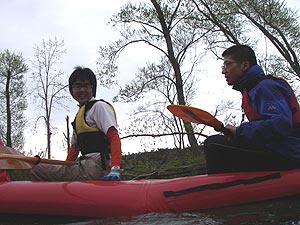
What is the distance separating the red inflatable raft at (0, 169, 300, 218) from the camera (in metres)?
2.98

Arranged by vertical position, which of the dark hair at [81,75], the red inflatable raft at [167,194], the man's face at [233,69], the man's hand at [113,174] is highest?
the dark hair at [81,75]

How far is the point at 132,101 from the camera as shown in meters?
14.5

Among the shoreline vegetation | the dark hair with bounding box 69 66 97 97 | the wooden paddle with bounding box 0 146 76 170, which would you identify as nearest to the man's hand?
the wooden paddle with bounding box 0 146 76 170

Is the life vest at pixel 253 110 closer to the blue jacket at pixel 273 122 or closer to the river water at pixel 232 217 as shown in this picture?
the blue jacket at pixel 273 122

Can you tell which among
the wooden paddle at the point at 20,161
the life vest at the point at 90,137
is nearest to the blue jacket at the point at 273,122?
the life vest at the point at 90,137

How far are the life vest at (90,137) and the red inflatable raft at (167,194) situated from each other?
1.46 ft

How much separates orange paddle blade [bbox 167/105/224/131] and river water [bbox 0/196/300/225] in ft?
1.93

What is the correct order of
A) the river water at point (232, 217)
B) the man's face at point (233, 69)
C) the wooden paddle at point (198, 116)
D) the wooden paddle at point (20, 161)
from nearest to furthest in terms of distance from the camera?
the river water at point (232, 217) < the wooden paddle at point (198, 116) < the man's face at point (233, 69) < the wooden paddle at point (20, 161)

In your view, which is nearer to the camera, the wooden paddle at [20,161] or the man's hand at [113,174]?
the man's hand at [113,174]

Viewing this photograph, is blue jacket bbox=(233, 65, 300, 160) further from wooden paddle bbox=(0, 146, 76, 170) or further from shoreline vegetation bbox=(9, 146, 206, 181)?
shoreline vegetation bbox=(9, 146, 206, 181)

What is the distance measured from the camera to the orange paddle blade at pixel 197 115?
3146 millimetres

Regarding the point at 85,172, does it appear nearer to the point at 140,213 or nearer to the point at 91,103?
the point at 91,103

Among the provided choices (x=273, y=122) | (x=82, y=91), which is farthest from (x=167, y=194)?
(x=82, y=91)

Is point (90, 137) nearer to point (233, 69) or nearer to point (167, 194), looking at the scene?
point (167, 194)
